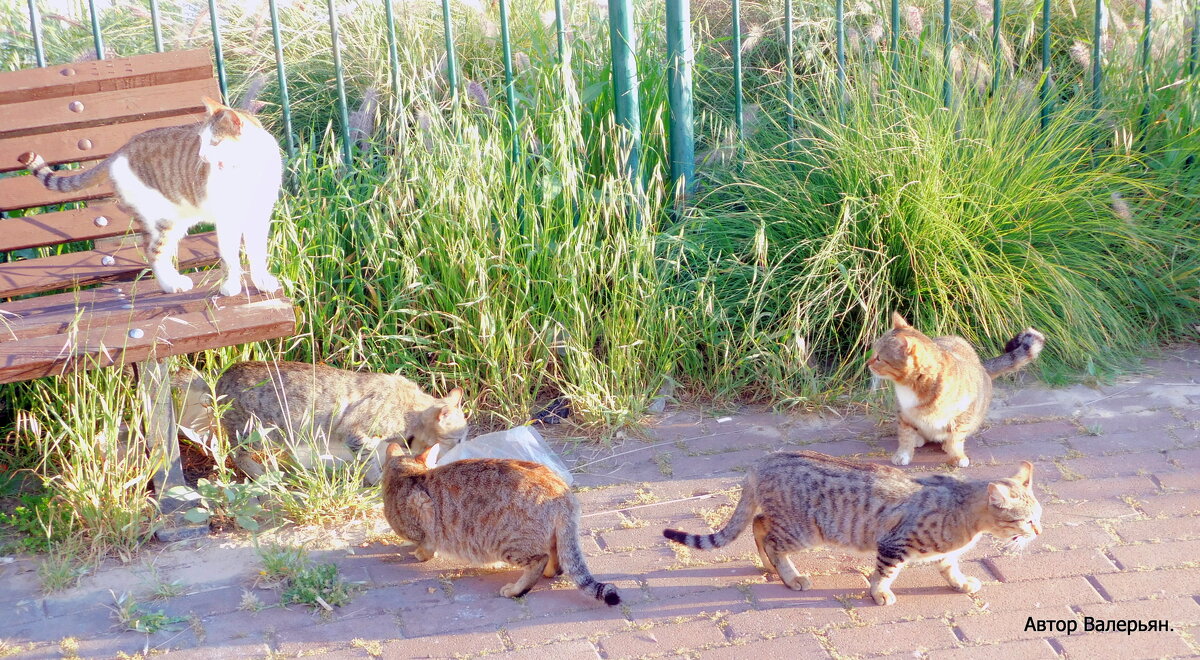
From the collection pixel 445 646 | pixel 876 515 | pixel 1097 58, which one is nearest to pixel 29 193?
pixel 445 646

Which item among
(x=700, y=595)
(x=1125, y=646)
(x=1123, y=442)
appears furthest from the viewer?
(x=1123, y=442)

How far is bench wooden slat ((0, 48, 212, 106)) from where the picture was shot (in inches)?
199

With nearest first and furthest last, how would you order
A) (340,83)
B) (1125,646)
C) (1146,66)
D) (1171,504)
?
1. (1125,646)
2. (1171,504)
3. (340,83)
4. (1146,66)

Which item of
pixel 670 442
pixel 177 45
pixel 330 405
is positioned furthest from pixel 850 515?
pixel 177 45

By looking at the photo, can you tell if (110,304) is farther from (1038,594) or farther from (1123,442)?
(1123,442)

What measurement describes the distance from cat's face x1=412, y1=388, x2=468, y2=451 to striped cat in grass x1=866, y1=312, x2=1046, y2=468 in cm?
183

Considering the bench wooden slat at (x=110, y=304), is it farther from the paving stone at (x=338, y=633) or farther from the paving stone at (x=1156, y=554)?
the paving stone at (x=1156, y=554)

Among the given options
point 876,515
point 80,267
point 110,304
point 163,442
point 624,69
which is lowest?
point 876,515

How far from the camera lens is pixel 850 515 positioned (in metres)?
3.69

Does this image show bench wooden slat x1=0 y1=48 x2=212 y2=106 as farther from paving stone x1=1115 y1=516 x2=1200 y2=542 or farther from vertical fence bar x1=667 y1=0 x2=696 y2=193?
paving stone x1=1115 y1=516 x2=1200 y2=542

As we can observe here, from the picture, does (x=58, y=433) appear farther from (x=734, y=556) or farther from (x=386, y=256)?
(x=734, y=556)

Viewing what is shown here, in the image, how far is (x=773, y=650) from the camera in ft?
11.2

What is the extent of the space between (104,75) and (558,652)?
363 centimetres

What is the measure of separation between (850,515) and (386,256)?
2636 mm
